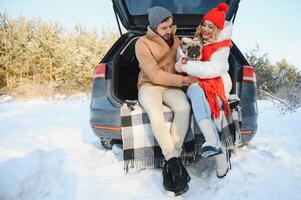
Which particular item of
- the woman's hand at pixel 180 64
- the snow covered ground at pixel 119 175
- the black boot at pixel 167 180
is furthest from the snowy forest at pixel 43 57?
the black boot at pixel 167 180

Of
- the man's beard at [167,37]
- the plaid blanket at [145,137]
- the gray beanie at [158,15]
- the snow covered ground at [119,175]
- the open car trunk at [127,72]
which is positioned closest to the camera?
the snow covered ground at [119,175]

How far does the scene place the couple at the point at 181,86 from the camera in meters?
2.29

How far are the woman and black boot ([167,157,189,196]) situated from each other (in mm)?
254

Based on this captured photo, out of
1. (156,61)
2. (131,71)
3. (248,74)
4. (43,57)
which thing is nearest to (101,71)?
(156,61)

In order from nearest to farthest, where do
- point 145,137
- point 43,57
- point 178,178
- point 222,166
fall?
point 178,178 < point 222,166 < point 145,137 < point 43,57

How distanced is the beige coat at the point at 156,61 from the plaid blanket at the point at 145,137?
242 mm

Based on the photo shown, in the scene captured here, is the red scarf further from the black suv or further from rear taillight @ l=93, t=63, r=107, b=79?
rear taillight @ l=93, t=63, r=107, b=79

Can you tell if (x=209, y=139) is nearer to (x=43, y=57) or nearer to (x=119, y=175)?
(x=119, y=175)

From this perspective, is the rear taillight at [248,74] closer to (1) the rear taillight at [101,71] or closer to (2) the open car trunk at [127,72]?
(2) the open car trunk at [127,72]

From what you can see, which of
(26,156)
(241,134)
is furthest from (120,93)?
(241,134)

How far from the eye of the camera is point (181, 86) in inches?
103

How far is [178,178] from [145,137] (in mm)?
511

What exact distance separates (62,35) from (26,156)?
17.0m

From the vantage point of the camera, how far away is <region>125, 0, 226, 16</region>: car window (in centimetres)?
325
